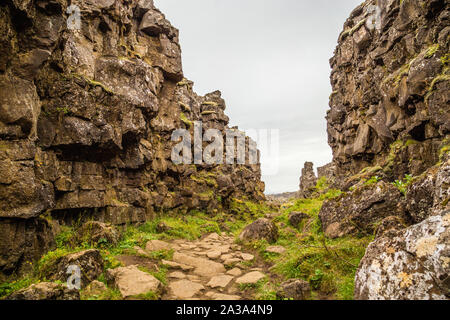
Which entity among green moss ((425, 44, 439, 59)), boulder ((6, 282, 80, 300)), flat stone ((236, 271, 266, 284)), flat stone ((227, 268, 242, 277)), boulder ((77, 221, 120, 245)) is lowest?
flat stone ((227, 268, 242, 277))

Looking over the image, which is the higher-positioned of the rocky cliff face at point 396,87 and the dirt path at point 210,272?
the rocky cliff face at point 396,87

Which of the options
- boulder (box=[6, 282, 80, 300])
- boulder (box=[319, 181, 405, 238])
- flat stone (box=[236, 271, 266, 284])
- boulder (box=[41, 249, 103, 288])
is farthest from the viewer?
boulder (box=[319, 181, 405, 238])

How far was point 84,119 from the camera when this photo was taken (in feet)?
34.0

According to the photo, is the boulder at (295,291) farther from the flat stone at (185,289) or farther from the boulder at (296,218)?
the boulder at (296,218)

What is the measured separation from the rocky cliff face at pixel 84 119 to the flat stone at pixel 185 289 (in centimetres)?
462

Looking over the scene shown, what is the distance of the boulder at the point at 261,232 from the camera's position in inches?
403

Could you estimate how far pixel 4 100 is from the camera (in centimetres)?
688

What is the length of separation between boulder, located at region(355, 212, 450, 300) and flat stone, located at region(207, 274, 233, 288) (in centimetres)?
344

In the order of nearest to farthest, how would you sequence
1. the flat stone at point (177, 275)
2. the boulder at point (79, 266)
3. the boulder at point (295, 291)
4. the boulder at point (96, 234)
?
the boulder at point (295, 291)
the boulder at point (79, 266)
the flat stone at point (177, 275)
the boulder at point (96, 234)

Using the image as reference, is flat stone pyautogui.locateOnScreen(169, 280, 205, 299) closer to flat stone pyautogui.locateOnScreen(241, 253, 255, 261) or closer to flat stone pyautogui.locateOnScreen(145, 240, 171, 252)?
flat stone pyautogui.locateOnScreen(241, 253, 255, 261)

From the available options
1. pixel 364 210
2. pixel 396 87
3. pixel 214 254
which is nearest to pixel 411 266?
pixel 364 210

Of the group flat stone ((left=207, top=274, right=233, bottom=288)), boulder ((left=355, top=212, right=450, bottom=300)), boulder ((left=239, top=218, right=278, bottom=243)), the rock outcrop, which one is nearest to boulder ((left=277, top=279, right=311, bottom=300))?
boulder ((left=355, top=212, right=450, bottom=300))

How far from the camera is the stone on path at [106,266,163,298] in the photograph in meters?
5.23

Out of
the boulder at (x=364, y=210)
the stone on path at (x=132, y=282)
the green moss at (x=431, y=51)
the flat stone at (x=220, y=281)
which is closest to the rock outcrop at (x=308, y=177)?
the green moss at (x=431, y=51)
